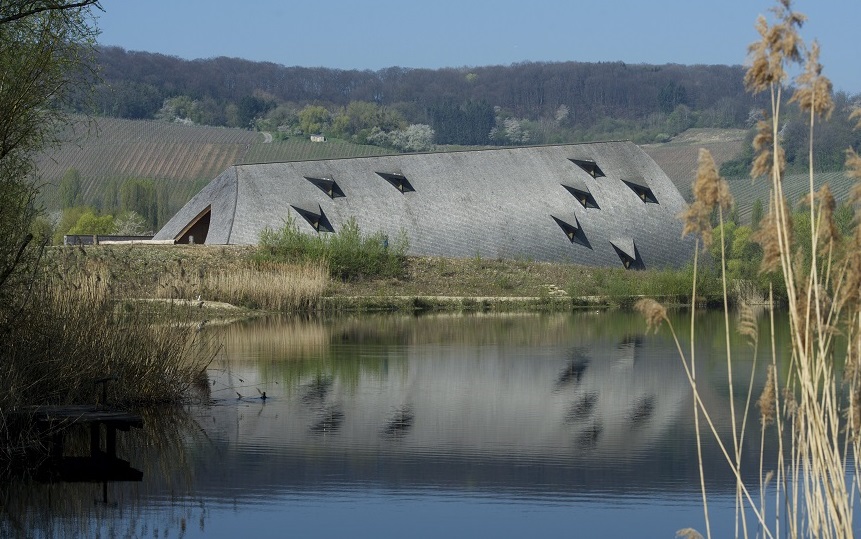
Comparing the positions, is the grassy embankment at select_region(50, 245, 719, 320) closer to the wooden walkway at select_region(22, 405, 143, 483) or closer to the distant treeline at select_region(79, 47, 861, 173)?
the wooden walkway at select_region(22, 405, 143, 483)

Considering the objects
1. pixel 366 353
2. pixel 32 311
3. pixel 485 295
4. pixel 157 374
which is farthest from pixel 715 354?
pixel 485 295

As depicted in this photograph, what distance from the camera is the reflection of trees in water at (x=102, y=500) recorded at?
26.1ft

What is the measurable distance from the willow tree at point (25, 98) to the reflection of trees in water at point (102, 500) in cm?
156

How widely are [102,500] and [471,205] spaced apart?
117 ft

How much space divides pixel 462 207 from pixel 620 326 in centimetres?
1813

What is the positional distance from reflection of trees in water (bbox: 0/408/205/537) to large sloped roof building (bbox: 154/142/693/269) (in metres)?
30.7

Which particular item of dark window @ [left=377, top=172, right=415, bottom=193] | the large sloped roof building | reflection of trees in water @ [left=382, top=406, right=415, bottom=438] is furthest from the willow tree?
dark window @ [left=377, top=172, right=415, bottom=193]

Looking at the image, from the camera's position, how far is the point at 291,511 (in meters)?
8.43

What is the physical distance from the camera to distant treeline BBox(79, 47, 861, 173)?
137 m

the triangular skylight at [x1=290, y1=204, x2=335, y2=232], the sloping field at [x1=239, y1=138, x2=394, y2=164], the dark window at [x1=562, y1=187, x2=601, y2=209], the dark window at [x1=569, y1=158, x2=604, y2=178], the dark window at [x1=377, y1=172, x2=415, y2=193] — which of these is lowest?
the triangular skylight at [x1=290, y1=204, x2=335, y2=232]

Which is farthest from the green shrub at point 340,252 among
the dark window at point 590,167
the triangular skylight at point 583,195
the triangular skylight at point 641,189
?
the triangular skylight at point 641,189

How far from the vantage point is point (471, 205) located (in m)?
44.1

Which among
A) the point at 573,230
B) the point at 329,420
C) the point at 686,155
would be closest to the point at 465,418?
the point at 329,420

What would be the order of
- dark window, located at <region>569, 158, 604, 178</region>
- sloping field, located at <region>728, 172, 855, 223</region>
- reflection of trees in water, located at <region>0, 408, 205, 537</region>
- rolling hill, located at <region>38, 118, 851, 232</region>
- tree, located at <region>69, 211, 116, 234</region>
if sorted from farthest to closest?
rolling hill, located at <region>38, 118, 851, 232</region> < sloping field, located at <region>728, 172, 855, 223</region> < tree, located at <region>69, 211, 116, 234</region> < dark window, located at <region>569, 158, 604, 178</region> < reflection of trees in water, located at <region>0, 408, 205, 537</region>
